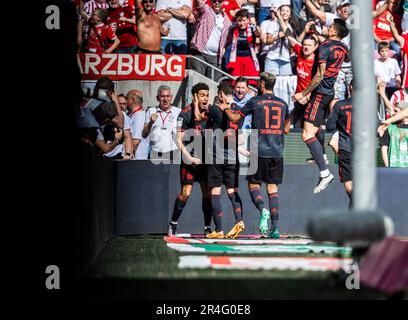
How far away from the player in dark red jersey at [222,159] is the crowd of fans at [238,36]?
9.35ft

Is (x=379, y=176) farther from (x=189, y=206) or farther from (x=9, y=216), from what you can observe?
(x=9, y=216)

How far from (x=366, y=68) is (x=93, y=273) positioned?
3.05m

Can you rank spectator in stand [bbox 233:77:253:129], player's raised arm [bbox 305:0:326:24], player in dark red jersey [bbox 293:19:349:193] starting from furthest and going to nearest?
player's raised arm [bbox 305:0:326:24]
spectator in stand [bbox 233:77:253:129]
player in dark red jersey [bbox 293:19:349:193]

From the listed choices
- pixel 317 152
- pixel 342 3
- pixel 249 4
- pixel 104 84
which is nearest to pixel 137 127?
pixel 104 84

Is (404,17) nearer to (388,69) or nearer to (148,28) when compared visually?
(388,69)

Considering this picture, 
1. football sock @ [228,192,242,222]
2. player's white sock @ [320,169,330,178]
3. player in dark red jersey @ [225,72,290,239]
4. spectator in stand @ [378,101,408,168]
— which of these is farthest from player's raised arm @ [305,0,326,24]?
football sock @ [228,192,242,222]

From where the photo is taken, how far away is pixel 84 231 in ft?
29.4

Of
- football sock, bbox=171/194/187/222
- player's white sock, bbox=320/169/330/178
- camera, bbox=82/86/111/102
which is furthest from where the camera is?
player's white sock, bbox=320/169/330/178

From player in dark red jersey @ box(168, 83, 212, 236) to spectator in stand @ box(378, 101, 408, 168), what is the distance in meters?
3.74

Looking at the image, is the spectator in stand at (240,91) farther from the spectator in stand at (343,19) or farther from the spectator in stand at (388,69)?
the spectator in stand at (388,69)

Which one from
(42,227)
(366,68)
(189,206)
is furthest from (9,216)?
(189,206)

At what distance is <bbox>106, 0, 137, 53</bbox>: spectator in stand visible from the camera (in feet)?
64.5

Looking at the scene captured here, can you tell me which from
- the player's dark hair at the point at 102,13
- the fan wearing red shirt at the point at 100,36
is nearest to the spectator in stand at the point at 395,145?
the fan wearing red shirt at the point at 100,36

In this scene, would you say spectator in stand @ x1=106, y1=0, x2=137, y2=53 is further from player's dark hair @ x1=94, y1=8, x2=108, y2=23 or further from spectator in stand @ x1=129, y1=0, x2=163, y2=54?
spectator in stand @ x1=129, y1=0, x2=163, y2=54
